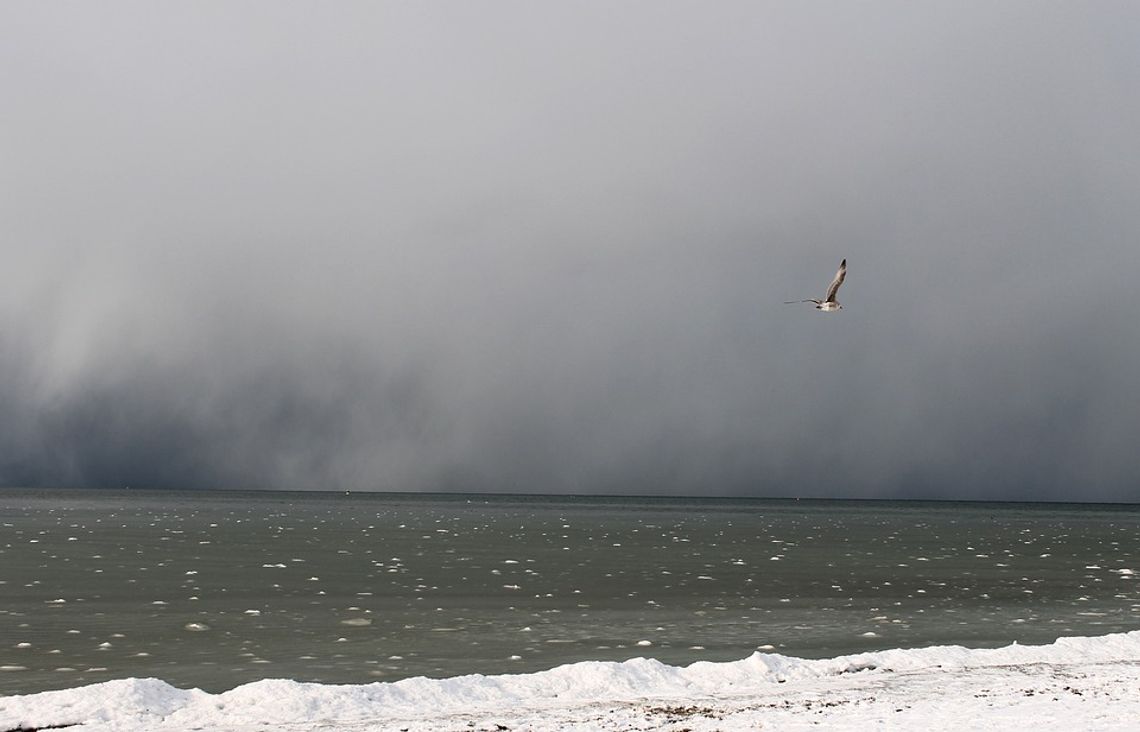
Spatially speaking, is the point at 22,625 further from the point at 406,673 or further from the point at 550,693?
the point at 550,693

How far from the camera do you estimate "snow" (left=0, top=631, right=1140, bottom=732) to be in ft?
40.3

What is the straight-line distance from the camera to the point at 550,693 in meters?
14.4

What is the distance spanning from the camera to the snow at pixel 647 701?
40.3 ft

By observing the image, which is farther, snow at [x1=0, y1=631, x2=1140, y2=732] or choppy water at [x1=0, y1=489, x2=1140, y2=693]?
choppy water at [x1=0, y1=489, x2=1140, y2=693]

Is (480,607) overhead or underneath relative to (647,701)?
underneath

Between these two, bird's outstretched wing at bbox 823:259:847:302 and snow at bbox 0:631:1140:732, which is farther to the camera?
bird's outstretched wing at bbox 823:259:847:302

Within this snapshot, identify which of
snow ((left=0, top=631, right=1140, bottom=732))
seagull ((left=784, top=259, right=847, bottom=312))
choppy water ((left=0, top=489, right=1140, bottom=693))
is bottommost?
choppy water ((left=0, top=489, right=1140, bottom=693))

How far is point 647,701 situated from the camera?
45.1 feet

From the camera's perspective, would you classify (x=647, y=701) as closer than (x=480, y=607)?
Yes

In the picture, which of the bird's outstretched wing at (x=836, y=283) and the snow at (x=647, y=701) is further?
the bird's outstretched wing at (x=836, y=283)

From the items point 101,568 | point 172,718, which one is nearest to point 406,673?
point 172,718

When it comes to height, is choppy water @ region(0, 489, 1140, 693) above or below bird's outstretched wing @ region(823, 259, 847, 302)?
below

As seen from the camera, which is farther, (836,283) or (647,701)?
(836,283)

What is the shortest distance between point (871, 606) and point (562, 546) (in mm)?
28015
